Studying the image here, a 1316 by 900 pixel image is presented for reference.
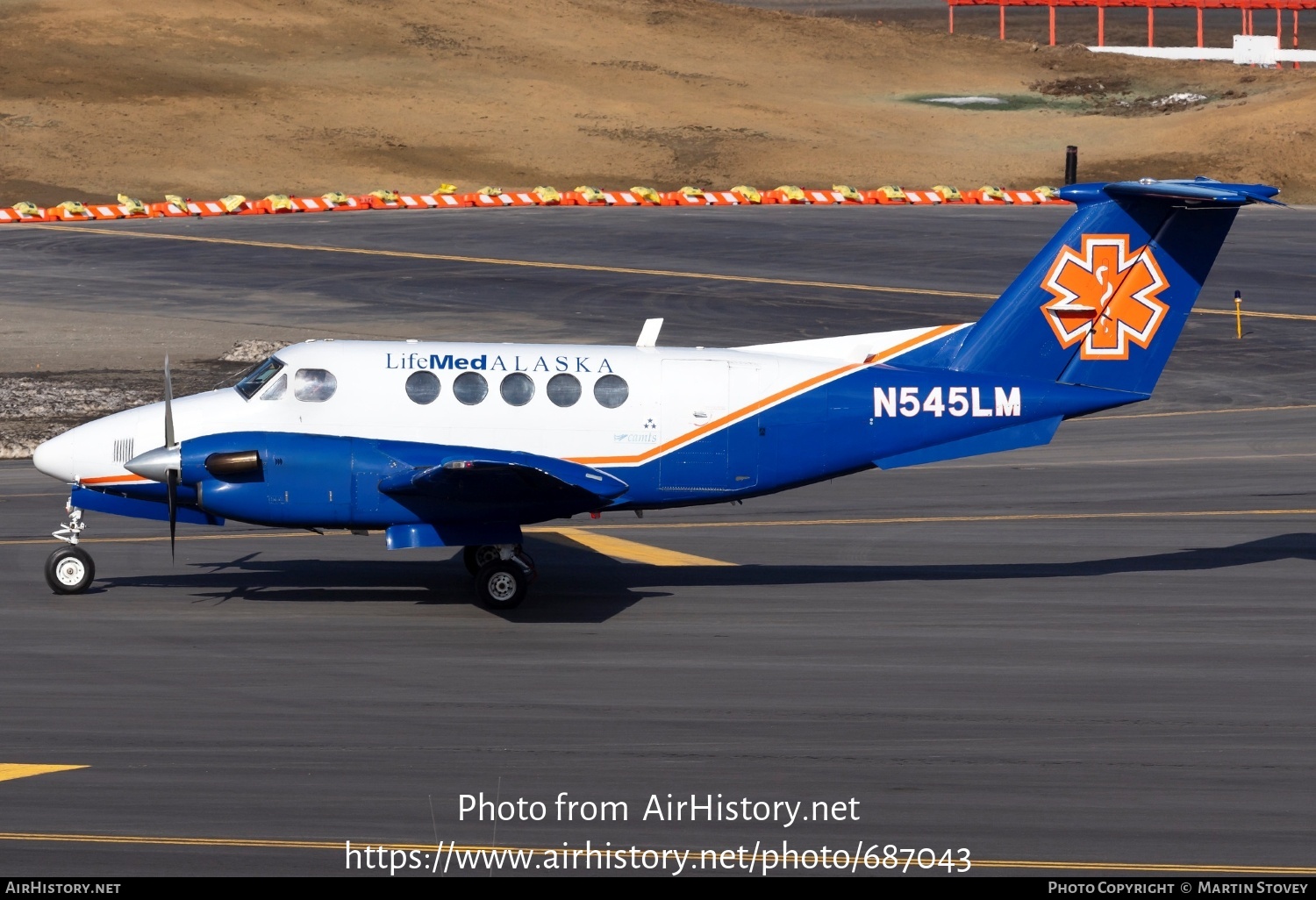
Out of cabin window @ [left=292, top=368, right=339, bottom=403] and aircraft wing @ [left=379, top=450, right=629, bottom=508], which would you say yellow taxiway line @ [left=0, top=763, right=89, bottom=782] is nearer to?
aircraft wing @ [left=379, top=450, right=629, bottom=508]

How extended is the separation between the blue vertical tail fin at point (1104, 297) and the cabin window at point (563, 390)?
4196 mm

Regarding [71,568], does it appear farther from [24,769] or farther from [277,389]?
[24,769]

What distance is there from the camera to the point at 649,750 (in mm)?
12117

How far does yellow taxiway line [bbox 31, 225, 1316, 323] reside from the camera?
1531 inches

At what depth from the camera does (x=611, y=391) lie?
16.7 metres

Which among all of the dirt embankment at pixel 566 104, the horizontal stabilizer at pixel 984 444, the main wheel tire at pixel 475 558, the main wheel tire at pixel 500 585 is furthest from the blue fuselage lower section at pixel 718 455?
the dirt embankment at pixel 566 104

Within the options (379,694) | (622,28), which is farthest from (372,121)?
(379,694)

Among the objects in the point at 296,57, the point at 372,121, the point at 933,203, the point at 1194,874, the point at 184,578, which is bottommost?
the point at 1194,874

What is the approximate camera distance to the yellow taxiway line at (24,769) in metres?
11.5

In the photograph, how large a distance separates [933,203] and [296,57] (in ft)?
118

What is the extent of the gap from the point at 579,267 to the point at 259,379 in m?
27.3

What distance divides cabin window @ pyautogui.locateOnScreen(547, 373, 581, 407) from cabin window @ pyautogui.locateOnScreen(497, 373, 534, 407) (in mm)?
215

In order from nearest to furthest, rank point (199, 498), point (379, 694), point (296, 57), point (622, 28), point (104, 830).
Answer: point (104, 830), point (379, 694), point (199, 498), point (296, 57), point (622, 28)

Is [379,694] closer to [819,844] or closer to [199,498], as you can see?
[199,498]
